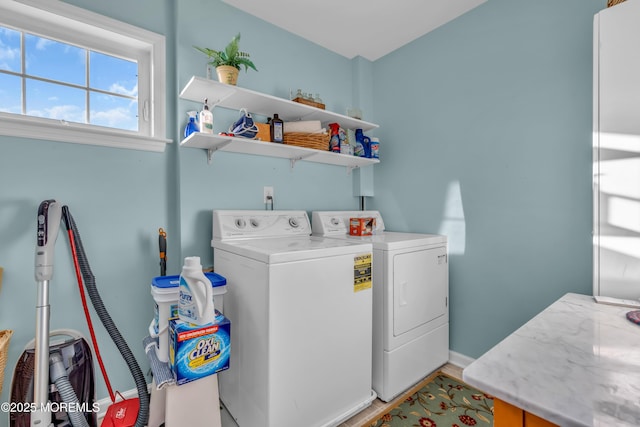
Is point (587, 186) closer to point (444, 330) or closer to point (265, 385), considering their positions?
point (444, 330)

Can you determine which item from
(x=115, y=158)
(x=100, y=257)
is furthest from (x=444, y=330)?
(x=115, y=158)

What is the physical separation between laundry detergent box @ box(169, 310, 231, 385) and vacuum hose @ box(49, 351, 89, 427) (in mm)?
488

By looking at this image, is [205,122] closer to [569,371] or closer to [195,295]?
[195,295]

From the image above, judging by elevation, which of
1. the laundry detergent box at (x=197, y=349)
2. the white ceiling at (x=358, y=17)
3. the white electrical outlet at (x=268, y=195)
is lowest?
the laundry detergent box at (x=197, y=349)

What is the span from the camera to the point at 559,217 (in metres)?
1.80

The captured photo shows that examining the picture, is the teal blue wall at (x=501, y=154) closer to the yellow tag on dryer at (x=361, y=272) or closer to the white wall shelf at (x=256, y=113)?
the white wall shelf at (x=256, y=113)

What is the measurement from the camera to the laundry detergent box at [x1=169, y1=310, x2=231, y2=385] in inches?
50.4

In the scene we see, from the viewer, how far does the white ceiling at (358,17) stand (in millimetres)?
2135

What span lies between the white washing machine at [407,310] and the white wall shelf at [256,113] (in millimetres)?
807

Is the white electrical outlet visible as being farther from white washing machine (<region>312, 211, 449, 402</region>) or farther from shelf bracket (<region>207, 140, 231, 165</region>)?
white washing machine (<region>312, 211, 449, 402</region>)

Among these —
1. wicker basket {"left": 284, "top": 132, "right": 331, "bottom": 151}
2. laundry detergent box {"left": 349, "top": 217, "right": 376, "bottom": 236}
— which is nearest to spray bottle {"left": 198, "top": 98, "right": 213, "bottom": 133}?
wicker basket {"left": 284, "top": 132, "right": 331, "bottom": 151}

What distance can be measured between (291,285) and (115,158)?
1.31m

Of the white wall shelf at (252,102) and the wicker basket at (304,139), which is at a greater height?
the white wall shelf at (252,102)

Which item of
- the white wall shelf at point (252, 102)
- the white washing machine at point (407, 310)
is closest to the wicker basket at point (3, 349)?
the white wall shelf at point (252, 102)
